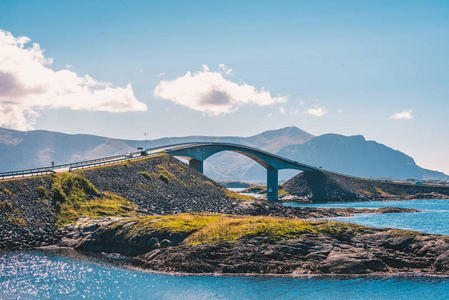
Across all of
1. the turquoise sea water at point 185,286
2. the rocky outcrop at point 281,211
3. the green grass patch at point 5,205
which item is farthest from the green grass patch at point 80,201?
the rocky outcrop at point 281,211

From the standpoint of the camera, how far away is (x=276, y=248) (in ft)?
141

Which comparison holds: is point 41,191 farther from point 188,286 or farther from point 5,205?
point 188,286

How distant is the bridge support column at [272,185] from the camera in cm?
16900

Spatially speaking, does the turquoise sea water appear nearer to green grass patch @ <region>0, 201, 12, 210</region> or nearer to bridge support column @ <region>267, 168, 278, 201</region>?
green grass patch @ <region>0, 201, 12, 210</region>

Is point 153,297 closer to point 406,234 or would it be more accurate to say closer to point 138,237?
point 138,237

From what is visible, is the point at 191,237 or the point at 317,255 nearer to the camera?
the point at 317,255

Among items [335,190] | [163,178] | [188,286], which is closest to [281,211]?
[163,178]

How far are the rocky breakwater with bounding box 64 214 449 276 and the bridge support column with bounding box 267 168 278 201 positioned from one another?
389 ft

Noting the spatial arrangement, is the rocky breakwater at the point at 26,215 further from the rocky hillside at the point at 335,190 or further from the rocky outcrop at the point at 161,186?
the rocky hillside at the point at 335,190

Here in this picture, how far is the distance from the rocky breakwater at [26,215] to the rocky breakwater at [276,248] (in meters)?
8.11

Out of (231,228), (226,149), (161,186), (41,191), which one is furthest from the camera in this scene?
(226,149)

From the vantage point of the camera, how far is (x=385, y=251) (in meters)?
42.4

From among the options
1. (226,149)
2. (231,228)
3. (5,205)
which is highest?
(226,149)

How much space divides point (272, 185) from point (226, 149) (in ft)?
98.5
